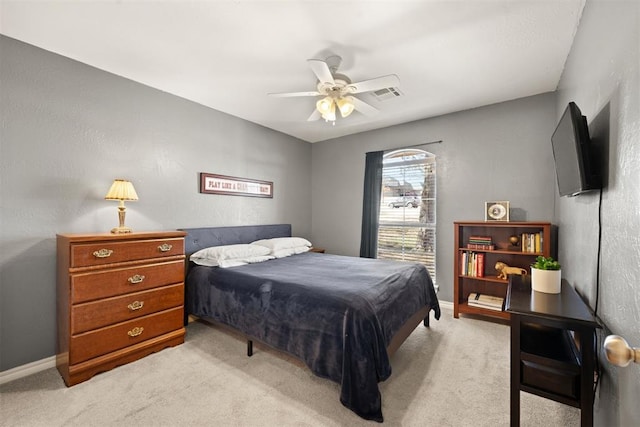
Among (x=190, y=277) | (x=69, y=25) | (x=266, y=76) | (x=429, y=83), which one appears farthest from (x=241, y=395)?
(x=429, y=83)

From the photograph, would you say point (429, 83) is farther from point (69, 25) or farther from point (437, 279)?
point (69, 25)

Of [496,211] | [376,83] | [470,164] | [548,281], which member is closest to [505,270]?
[496,211]

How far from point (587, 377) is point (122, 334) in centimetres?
306

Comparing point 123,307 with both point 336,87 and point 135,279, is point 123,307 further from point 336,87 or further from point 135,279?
point 336,87

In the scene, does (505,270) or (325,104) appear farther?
(505,270)

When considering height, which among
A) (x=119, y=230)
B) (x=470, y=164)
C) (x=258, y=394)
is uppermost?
(x=470, y=164)

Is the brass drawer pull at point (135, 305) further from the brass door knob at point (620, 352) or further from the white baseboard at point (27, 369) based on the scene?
the brass door knob at point (620, 352)

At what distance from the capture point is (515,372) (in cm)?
137

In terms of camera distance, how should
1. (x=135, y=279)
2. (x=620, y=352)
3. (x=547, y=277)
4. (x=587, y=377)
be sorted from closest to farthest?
(x=620, y=352), (x=587, y=377), (x=547, y=277), (x=135, y=279)

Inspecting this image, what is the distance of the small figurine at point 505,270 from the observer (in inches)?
120

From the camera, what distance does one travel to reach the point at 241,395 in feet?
6.19

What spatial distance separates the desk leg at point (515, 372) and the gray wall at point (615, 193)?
1.09 ft

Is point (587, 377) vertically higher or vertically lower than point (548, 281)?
lower

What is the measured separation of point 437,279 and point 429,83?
2565 millimetres
